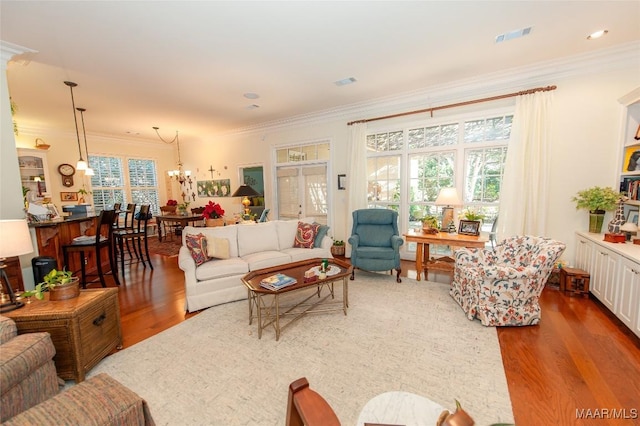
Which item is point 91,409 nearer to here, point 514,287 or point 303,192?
point 514,287

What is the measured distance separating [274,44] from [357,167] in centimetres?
264

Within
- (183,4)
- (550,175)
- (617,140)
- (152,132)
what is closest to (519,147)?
(550,175)

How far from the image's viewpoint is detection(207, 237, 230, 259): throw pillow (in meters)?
3.41

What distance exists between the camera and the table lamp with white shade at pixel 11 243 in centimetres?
188

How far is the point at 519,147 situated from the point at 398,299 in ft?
8.93

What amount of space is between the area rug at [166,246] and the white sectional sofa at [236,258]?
2.63 metres

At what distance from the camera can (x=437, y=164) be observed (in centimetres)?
450

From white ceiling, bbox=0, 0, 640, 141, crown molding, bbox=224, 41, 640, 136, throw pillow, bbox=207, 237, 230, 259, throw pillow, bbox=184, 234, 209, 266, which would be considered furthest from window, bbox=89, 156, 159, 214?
throw pillow, bbox=207, 237, 230, 259

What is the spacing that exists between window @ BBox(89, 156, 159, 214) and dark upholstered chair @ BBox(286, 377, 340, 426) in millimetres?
8660

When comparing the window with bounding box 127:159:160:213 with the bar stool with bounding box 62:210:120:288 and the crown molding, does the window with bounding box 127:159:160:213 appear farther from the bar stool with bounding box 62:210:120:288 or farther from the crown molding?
the crown molding

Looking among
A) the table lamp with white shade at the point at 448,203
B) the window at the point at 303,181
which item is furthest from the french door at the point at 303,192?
the table lamp with white shade at the point at 448,203

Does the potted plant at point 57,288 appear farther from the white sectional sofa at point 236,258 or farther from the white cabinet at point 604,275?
the white cabinet at point 604,275

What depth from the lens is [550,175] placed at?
3607 millimetres

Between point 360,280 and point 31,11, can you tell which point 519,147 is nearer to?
point 360,280
